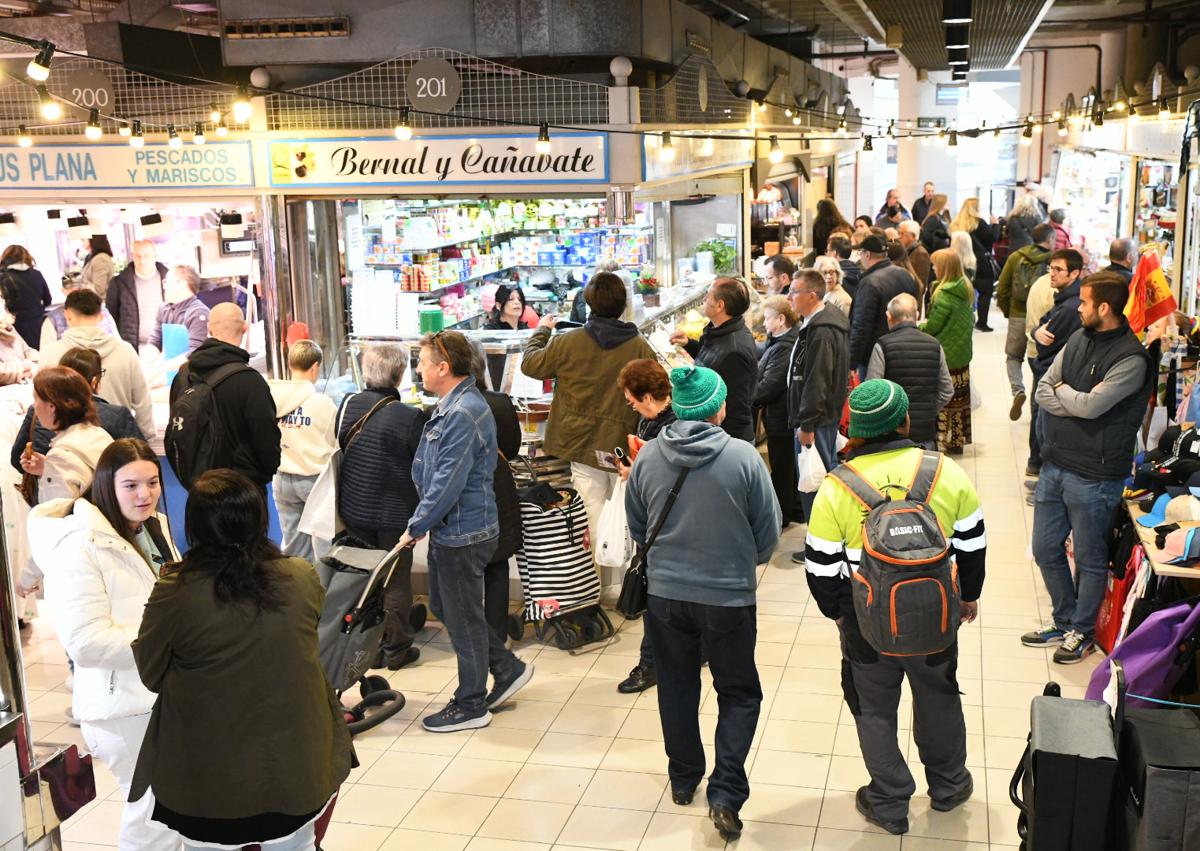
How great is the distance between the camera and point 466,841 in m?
4.11

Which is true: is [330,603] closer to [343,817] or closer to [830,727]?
[343,817]

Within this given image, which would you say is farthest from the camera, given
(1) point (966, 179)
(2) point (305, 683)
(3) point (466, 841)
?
(1) point (966, 179)

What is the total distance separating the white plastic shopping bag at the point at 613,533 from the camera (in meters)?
5.31

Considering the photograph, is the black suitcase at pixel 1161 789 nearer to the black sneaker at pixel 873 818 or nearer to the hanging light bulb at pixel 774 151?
the black sneaker at pixel 873 818

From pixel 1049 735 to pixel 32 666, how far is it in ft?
14.9

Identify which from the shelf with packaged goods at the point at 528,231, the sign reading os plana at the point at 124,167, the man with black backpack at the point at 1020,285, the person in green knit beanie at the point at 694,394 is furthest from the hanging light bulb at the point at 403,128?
the man with black backpack at the point at 1020,285

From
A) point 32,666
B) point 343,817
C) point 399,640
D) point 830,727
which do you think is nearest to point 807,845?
point 830,727

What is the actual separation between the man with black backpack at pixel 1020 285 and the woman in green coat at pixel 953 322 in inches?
30.6

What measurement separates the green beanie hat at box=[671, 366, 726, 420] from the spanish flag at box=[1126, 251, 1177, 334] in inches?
128

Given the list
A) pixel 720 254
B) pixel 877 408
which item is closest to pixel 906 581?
pixel 877 408

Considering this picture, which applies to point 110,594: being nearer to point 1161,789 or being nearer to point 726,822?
point 726,822

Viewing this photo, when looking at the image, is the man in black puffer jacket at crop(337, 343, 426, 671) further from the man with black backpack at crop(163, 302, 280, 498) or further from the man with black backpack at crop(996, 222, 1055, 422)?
the man with black backpack at crop(996, 222, 1055, 422)

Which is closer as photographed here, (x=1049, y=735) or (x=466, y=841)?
(x=1049, y=735)

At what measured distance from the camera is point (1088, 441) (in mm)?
5062
